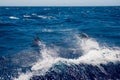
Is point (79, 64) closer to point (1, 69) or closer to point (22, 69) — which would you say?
point (22, 69)

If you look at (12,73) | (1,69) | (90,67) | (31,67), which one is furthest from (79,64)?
(1,69)

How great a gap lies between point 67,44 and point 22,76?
279 inches

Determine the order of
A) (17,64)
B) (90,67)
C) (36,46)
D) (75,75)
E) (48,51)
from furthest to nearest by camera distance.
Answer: (36,46)
(48,51)
(17,64)
(90,67)
(75,75)

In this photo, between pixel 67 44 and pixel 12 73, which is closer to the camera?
pixel 12 73

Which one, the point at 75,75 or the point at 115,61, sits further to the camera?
the point at 115,61

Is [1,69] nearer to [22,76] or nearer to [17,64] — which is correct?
[17,64]

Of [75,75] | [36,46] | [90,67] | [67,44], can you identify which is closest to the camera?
[75,75]

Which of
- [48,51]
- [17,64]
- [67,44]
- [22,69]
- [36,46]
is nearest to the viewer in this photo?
[22,69]

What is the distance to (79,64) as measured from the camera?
9.28 metres

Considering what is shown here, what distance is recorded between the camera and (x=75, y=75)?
325 inches

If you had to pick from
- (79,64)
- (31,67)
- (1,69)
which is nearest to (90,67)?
(79,64)

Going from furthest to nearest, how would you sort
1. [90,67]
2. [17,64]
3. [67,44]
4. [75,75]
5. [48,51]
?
[67,44]
[48,51]
[17,64]
[90,67]
[75,75]

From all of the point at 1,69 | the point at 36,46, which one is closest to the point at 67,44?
the point at 36,46

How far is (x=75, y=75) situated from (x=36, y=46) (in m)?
6.44
